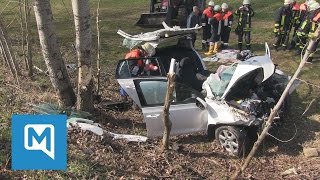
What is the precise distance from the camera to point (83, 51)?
24.0 feet

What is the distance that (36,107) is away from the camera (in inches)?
300

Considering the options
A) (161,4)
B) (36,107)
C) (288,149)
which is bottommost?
(288,149)

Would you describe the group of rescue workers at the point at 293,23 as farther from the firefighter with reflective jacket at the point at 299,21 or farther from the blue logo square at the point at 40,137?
the blue logo square at the point at 40,137

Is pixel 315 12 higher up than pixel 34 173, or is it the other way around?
pixel 315 12

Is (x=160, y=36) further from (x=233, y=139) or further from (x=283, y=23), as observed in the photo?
(x=283, y=23)

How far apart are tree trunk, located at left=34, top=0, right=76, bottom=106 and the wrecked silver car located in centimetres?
109

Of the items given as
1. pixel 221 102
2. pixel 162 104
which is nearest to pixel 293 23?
pixel 221 102

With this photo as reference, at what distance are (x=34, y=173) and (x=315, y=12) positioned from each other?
389 inches

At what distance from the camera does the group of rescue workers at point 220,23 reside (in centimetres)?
1349

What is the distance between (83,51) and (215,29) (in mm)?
7414

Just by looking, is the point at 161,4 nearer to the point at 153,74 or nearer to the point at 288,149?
the point at 153,74

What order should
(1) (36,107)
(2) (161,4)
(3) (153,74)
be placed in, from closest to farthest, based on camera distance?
1. (1) (36,107)
2. (3) (153,74)
3. (2) (161,4)

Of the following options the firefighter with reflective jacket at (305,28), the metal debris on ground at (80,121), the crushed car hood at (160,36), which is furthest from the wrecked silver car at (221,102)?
the firefighter with reflective jacket at (305,28)

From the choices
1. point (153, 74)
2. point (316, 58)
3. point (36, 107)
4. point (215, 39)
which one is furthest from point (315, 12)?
point (36, 107)
